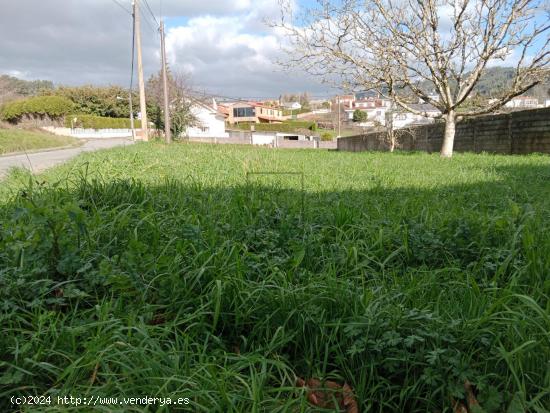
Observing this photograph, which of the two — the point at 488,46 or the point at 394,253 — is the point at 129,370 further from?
the point at 488,46

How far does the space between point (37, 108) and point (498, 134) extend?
5617cm

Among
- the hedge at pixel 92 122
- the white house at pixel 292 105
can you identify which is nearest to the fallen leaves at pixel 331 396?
the hedge at pixel 92 122

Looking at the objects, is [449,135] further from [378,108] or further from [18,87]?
[18,87]

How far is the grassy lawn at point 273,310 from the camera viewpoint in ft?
4.78

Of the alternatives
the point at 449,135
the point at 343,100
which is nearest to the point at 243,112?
the point at 343,100

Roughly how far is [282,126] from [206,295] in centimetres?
7571

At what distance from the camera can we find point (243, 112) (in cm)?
9531

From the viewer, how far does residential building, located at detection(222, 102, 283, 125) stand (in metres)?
91.8

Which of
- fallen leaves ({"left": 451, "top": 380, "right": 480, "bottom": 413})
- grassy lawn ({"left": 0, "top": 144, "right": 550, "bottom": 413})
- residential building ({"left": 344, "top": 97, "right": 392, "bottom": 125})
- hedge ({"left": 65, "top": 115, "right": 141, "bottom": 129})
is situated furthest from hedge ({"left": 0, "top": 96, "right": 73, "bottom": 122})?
fallen leaves ({"left": 451, "top": 380, "right": 480, "bottom": 413})

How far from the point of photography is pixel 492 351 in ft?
5.05

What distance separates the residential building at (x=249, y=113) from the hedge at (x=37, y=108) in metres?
39.7

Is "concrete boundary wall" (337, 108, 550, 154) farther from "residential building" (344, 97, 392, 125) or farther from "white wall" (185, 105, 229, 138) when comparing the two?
"white wall" (185, 105, 229, 138)

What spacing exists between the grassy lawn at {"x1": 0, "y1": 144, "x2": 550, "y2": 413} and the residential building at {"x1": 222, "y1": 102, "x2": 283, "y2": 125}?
8989cm

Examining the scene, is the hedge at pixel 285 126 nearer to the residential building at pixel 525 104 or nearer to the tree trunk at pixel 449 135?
the residential building at pixel 525 104
